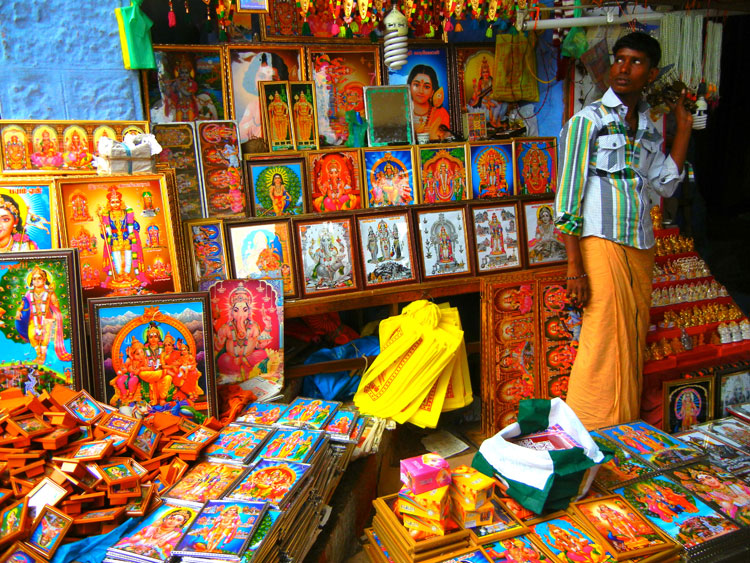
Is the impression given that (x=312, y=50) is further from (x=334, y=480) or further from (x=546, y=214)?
(x=334, y=480)

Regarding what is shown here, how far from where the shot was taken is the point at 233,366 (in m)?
3.30

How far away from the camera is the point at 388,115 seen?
12.4 feet

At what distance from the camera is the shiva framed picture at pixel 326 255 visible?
139 inches

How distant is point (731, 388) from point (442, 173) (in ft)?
7.90

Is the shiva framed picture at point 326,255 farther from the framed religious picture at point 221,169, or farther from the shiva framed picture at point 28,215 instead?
the shiva framed picture at point 28,215

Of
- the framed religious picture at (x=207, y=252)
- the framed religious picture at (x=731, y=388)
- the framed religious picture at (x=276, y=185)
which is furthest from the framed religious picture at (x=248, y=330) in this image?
the framed religious picture at (x=731, y=388)

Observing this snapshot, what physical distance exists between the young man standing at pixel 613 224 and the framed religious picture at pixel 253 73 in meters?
1.94

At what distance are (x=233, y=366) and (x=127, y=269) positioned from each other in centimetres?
83

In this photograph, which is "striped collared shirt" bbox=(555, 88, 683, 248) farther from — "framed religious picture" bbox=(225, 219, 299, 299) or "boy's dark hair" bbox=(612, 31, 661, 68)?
"framed religious picture" bbox=(225, 219, 299, 299)

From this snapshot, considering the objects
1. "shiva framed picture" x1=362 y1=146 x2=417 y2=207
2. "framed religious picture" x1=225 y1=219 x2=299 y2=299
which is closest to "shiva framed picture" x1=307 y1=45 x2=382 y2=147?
"shiva framed picture" x1=362 y1=146 x2=417 y2=207

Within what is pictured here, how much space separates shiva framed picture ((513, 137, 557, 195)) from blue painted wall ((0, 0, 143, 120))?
264 centimetres

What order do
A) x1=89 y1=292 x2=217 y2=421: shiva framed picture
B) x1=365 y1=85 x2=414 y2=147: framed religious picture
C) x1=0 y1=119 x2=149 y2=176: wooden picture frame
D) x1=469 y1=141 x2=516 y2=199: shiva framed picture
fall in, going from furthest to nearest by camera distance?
x1=469 y1=141 x2=516 y2=199: shiva framed picture → x1=365 y1=85 x2=414 y2=147: framed religious picture → x1=0 y1=119 x2=149 y2=176: wooden picture frame → x1=89 y1=292 x2=217 y2=421: shiva framed picture

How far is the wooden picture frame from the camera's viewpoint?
3025 mm

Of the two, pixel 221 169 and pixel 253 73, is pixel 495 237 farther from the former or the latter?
pixel 253 73
